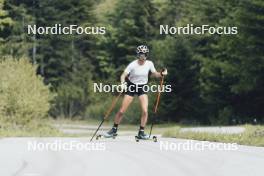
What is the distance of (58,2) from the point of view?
235 ft

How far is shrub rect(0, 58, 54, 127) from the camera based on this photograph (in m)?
35.8

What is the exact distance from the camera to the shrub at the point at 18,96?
3584 centimetres

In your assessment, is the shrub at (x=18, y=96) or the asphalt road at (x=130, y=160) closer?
the asphalt road at (x=130, y=160)

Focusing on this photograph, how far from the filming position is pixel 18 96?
36281 millimetres

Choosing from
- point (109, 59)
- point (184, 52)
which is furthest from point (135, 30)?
point (184, 52)

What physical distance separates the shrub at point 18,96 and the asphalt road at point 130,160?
18.4m
